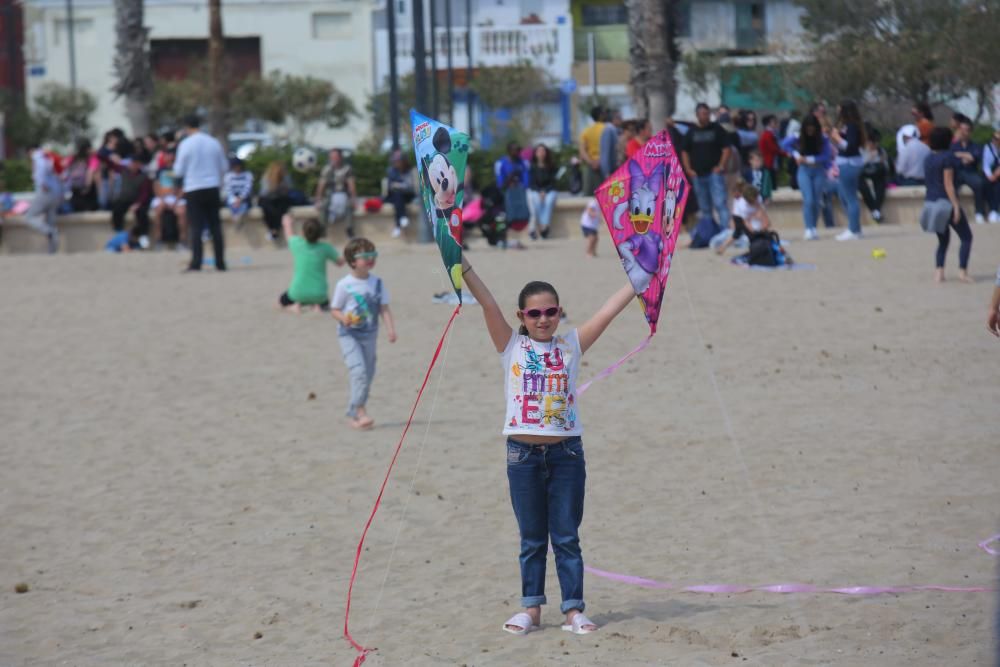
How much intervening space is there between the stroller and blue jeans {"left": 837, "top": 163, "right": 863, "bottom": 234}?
4339 millimetres

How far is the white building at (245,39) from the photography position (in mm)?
58688

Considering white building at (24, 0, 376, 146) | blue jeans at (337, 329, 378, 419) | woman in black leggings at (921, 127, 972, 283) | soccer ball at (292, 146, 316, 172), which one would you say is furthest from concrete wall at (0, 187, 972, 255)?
white building at (24, 0, 376, 146)

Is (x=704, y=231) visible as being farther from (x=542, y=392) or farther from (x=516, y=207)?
(x=542, y=392)

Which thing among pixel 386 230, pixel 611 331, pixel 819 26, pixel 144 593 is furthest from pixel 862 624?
pixel 819 26

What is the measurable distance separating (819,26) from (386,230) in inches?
666

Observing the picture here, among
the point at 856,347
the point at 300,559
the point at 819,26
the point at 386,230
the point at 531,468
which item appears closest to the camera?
the point at 531,468

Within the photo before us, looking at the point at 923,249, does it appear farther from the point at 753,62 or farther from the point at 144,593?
the point at 753,62

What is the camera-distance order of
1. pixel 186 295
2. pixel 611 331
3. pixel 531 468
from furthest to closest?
pixel 186 295 → pixel 611 331 → pixel 531 468

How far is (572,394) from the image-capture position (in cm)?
586

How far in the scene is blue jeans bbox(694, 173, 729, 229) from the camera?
19.5 meters

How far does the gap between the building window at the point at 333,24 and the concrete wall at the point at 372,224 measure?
120 feet

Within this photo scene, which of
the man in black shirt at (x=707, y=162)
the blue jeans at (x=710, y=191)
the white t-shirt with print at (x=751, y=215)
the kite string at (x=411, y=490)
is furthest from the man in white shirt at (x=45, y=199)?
the kite string at (x=411, y=490)

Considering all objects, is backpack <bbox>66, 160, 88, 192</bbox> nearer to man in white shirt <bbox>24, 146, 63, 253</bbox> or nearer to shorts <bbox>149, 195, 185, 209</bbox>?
man in white shirt <bbox>24, 146, 63, 253</bbox>

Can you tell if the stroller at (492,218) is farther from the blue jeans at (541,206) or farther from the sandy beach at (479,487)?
the sandy beach at (479,487)
